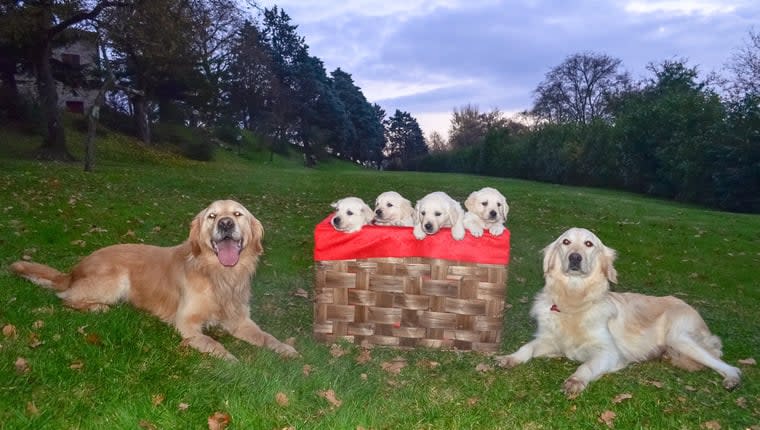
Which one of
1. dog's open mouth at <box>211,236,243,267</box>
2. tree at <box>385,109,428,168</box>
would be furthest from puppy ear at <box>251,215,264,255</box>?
tree at <box>385,109,428,168</box>

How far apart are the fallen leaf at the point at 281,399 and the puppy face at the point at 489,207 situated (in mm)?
2800

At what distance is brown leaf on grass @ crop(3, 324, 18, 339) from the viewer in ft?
12.7

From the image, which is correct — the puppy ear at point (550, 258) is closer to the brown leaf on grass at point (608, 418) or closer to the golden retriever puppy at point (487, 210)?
the golden retriever puppy at point (487, 210)

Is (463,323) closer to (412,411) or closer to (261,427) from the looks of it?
(412,411)

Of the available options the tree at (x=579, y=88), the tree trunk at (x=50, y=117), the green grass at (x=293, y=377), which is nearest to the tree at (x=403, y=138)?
the tree at (x=579, y=88)

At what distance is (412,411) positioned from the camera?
3297mm

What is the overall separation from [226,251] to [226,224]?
26 cm

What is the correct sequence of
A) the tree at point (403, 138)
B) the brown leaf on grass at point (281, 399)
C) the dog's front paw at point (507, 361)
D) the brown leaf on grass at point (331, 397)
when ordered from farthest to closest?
1. the tree at point (403, 138)
2. the dog's front paw at point (507, 361)
3. the brown leaf on grass at point (331, 397)
4. the brown leaf on grass at point (281, 399)

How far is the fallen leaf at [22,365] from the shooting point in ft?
10.8

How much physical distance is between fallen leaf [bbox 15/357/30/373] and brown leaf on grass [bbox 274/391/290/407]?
4.57 feet

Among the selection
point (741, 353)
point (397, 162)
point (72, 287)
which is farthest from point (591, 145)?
point (397, 162)

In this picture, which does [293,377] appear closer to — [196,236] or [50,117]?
[196,236]

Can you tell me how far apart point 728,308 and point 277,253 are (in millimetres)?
5669

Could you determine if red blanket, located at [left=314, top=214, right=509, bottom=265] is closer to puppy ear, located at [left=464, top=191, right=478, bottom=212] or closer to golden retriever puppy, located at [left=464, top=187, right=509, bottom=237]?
golden retriever puppy, located at [left=464, top=187, right=509, bottom=237]
